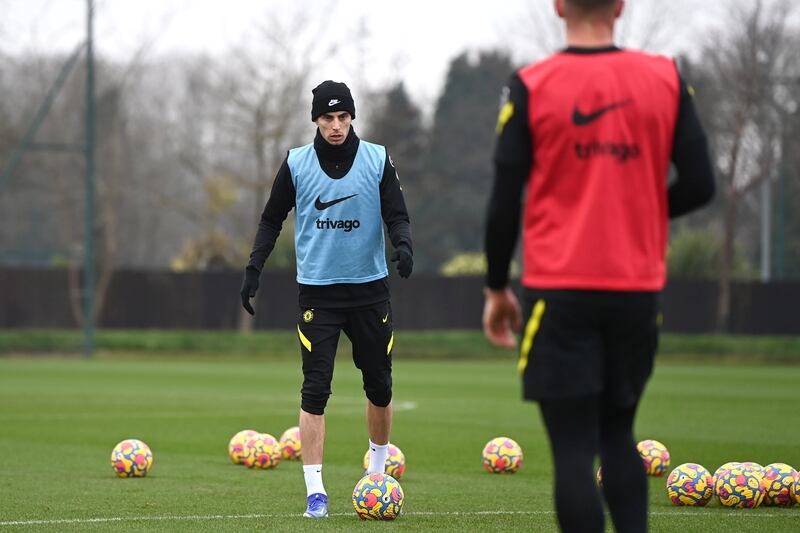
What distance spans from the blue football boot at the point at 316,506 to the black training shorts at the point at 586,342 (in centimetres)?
294

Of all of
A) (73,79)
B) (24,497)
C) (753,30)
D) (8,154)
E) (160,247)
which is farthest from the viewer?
(160,247)

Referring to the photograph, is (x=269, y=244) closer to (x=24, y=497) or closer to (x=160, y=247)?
(x=24, y=497)

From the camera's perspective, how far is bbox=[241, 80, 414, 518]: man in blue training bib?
7402mm

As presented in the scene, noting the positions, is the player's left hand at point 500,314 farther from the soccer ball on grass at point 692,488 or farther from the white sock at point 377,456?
the soccer ball on grass at point 692,488

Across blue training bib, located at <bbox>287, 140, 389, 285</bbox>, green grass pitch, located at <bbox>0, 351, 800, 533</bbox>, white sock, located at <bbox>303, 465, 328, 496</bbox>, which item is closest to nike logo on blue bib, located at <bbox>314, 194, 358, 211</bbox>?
blue training bib, located at <bbox>287, 140, 389, 285</bbox>

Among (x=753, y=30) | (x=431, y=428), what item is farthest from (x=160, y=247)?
(x=431, y=428)

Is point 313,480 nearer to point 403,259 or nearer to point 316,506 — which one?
point 316,506

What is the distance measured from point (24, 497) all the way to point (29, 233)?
164 feet

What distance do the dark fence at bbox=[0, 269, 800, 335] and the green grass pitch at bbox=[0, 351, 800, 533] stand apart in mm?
13512

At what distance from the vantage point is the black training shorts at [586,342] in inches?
174

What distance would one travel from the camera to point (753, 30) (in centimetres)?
3744

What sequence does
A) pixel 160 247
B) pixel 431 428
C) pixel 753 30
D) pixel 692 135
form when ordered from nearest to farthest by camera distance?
pixel 692 135 → pixel 431 428 → pixel 753 30 → pixel 160 247

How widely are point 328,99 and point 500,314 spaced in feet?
10.2

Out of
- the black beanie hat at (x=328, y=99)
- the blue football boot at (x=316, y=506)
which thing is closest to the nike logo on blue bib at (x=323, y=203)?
the black beanie hat at (x=328, y=99)
